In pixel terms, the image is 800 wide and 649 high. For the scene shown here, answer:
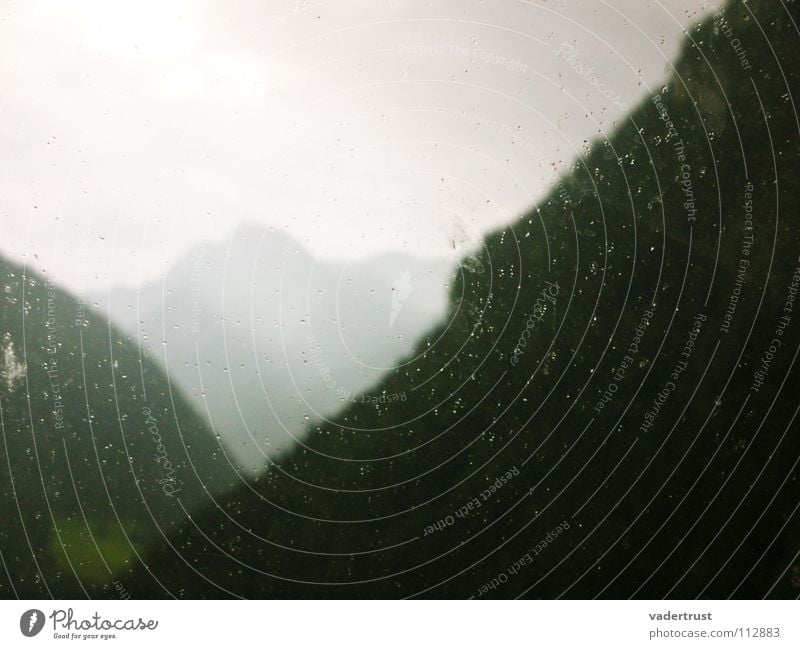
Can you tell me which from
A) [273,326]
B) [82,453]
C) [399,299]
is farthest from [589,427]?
[82,453]

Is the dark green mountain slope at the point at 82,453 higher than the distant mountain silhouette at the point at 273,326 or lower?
lower

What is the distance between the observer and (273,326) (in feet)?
2.55

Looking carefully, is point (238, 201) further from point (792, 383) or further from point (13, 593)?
point (792, 383)

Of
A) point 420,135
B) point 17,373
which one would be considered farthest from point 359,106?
point 17,373

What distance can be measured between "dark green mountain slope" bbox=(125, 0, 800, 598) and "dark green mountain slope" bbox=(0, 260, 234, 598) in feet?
0.20

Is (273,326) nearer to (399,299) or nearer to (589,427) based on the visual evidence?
(399,299)

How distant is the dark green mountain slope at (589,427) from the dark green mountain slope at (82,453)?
0.06 meters

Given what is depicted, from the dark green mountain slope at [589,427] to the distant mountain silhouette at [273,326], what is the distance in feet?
0.11

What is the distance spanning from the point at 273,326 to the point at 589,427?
1.49 ft

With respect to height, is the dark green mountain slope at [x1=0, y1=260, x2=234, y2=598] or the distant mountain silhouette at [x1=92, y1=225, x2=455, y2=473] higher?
the distant mountain silhouette at [x1=92, y1=225, x2=455, y2=473]

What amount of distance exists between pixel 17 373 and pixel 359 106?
595 mm

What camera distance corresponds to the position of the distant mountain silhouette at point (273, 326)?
30.5 inches

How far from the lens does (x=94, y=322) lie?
2.56 ft

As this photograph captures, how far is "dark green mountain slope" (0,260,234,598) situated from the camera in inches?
30.8
